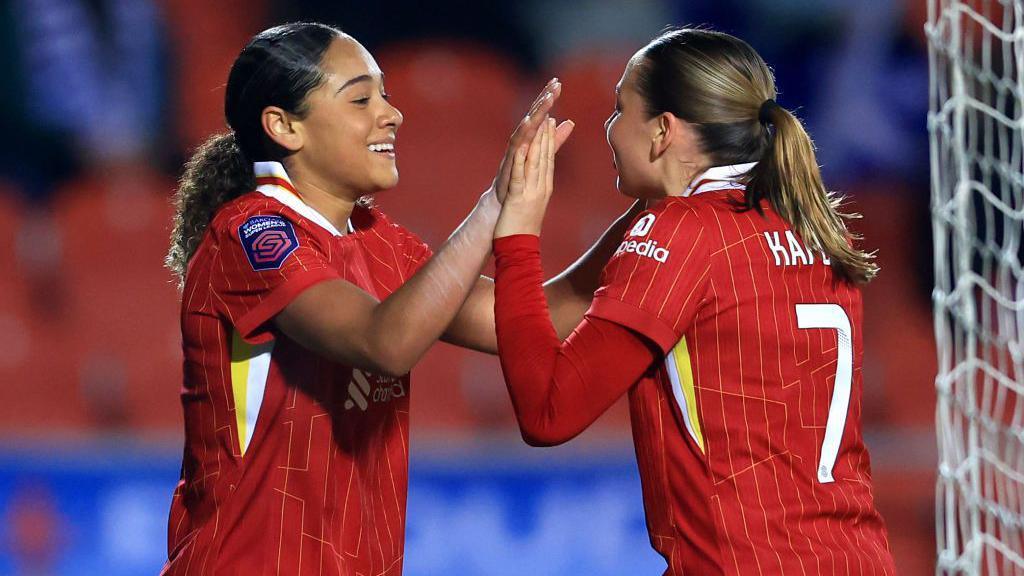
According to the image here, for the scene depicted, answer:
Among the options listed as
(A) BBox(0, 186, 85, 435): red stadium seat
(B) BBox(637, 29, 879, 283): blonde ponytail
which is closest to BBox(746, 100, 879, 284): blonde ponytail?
(B) BBox(637, 29, 879, 283): blonde ponytail

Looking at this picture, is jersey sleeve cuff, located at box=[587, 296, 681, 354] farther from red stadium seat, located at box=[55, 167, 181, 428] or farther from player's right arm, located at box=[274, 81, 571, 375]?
red stadium seat, located at box=[55, 167, 181, 428]

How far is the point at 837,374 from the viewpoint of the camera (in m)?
1.81

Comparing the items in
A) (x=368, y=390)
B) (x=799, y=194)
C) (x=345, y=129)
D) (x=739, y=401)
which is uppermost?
(x=345, y=129)

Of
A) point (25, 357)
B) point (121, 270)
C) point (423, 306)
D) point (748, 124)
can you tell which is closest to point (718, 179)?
point (748, 124)

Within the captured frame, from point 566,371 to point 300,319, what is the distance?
0.39m

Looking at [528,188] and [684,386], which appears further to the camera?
[528,188]

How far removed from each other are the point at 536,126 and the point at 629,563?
342 cm

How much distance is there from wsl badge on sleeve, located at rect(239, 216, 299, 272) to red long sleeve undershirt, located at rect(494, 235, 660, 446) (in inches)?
13.7

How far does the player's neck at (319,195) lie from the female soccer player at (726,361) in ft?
1.23

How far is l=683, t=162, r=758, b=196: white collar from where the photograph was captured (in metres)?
1.88

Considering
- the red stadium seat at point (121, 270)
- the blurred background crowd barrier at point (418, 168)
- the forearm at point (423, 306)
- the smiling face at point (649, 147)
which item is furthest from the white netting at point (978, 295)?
the red stadium seat at point (121, 270)

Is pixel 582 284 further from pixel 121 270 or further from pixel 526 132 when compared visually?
pixel 121 270

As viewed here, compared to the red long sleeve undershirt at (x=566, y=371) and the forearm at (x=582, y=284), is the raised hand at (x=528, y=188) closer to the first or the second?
the red long sleeve undershirt at (x=566, y=371)

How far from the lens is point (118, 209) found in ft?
18.1
